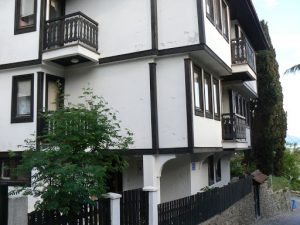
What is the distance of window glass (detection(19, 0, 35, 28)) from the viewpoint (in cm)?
1381

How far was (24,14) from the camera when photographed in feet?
45.7

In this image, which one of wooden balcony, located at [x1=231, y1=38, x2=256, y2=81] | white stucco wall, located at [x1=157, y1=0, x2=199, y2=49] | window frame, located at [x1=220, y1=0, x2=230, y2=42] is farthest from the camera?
wooden balcony, located at [x1=231, y1=38, x2=256, y2=81]

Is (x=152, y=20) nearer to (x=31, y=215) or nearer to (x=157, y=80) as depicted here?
(x=157, y=80)

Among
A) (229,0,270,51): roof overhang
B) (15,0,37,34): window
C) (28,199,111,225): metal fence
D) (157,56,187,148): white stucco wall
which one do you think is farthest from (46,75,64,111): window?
(229,0,270,51): roof overhang

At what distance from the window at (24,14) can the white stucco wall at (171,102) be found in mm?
4934

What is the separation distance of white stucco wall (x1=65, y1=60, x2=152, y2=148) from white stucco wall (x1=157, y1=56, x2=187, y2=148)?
404mm

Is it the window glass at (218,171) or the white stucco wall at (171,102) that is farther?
the window glass at (218,171)

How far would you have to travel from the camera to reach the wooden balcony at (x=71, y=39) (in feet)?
41.2

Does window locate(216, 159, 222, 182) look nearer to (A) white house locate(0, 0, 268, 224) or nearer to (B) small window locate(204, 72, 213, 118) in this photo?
(A) white house locate(0, 0, 268, 224)

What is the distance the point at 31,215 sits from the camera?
6336 mm

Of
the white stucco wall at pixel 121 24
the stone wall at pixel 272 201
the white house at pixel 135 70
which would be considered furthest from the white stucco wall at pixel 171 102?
the stone wall at pixel 272 201

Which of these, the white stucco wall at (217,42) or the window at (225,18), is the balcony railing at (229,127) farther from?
the window at (225,18)

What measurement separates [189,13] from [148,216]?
6.37 metres

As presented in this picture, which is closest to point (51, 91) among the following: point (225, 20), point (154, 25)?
point (154, 25)
